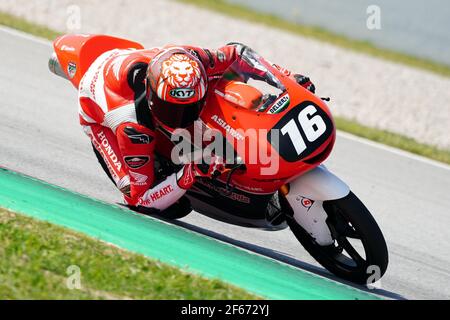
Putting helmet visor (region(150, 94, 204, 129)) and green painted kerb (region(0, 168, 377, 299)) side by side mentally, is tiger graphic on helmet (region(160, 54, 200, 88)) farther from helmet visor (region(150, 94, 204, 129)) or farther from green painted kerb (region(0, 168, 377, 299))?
green painted kerb (region(0, 168, 377, 299))

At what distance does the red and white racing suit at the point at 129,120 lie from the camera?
5.69 meters

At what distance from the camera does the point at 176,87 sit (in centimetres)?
515

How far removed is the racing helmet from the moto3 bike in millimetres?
170

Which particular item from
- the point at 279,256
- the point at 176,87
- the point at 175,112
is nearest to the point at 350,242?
the point at 279,256

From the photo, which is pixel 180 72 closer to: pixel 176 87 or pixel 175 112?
pixel 176 87

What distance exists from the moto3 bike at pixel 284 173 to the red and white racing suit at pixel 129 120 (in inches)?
6.1

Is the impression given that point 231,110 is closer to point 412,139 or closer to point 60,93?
point 60,93

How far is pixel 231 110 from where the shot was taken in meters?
5.36

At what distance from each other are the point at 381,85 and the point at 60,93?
14.9 feet

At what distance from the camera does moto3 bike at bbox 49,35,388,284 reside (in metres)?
5.18

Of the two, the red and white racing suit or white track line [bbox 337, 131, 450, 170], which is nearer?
the red and white racing suit

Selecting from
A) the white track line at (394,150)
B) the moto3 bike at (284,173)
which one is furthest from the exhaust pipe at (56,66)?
the white track line at (394,150)

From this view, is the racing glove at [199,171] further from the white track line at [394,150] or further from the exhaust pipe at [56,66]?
the white track line at [394,150]

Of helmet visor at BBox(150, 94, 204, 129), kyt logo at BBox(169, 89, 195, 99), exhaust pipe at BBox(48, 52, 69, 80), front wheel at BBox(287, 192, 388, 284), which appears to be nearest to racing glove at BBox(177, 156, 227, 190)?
helmet visor at BBox(150, 94, 204, 129)
